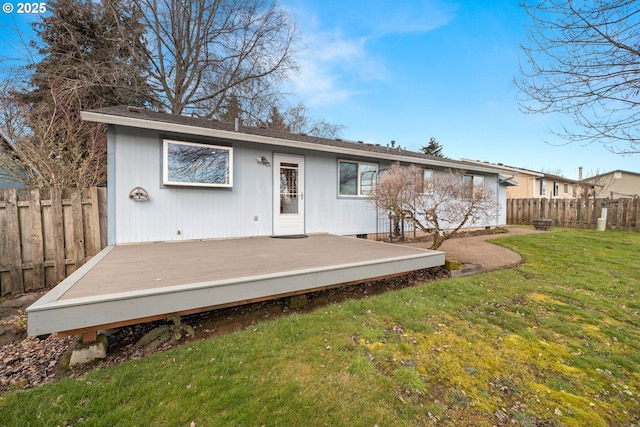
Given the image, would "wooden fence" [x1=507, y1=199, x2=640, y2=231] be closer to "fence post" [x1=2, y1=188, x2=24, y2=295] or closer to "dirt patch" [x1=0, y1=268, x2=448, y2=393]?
"dirt patch" [x1=0, y1=268, x2=448, y2=393]

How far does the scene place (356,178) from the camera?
7984mm

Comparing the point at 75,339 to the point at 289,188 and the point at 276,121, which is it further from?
the point at 276,121

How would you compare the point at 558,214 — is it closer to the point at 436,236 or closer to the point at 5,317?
the point at 436,236

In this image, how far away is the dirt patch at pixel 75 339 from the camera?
7.83ft

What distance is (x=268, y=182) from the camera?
6555mm

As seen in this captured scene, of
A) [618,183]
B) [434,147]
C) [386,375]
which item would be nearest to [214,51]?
[386,375]

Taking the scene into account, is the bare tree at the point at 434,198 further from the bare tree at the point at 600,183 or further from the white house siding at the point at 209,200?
the bare tree at the point at 600,183

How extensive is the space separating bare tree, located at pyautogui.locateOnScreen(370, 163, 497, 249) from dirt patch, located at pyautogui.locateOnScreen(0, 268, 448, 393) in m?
2.48

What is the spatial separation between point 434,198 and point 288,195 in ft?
12.0

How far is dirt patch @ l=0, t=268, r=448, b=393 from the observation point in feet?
7.83

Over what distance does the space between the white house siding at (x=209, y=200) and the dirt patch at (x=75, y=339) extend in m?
1.97

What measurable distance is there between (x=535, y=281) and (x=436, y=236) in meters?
1.88

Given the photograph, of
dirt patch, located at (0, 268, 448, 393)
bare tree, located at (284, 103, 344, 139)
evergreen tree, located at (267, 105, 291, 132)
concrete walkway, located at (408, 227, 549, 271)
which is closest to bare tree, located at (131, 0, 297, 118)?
evergreen tree, located at (267, 105, 291, 132)

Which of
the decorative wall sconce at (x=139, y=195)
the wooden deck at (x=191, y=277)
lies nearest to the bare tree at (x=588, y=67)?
the wooden deck at (x=191, y=277)
